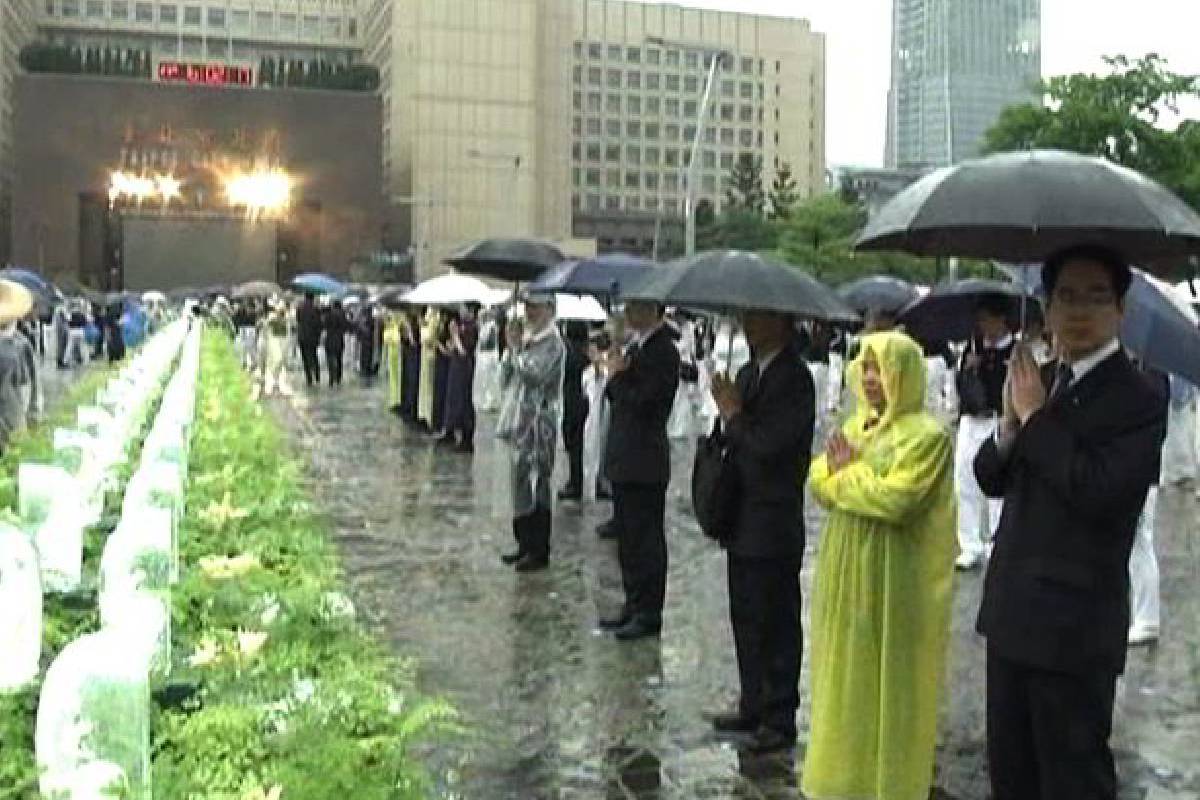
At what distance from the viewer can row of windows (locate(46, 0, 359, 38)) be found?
97.1 meters

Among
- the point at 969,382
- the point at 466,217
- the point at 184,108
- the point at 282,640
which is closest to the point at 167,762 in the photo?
the point at 282,640

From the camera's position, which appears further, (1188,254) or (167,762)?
(1188,254)

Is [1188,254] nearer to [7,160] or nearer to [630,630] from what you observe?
[630,630]

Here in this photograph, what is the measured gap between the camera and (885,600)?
4.99 m

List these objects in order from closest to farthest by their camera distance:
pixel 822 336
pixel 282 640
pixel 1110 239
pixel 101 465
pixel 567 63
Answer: pixel 282 640
pixel 1110 239
pixel 101 465
pixel 822 336
pixel 567 63

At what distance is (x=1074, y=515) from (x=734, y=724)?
2687 mm

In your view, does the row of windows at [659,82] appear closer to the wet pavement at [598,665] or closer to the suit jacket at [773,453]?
the wet pavement at [598,665]

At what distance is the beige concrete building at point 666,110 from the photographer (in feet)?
363

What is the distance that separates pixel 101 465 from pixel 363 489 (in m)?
6.46

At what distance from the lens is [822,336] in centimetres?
2100

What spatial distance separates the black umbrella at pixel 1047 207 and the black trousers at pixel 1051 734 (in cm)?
117

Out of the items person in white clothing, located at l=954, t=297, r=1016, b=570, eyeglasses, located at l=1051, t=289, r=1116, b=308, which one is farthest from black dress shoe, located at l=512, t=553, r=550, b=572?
eyeglasses, located at l=1051, t=289, r=1116, b=308

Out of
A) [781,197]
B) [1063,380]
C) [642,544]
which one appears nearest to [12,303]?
[642,544]

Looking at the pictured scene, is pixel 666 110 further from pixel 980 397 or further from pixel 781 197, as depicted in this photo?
pixel 980 397
